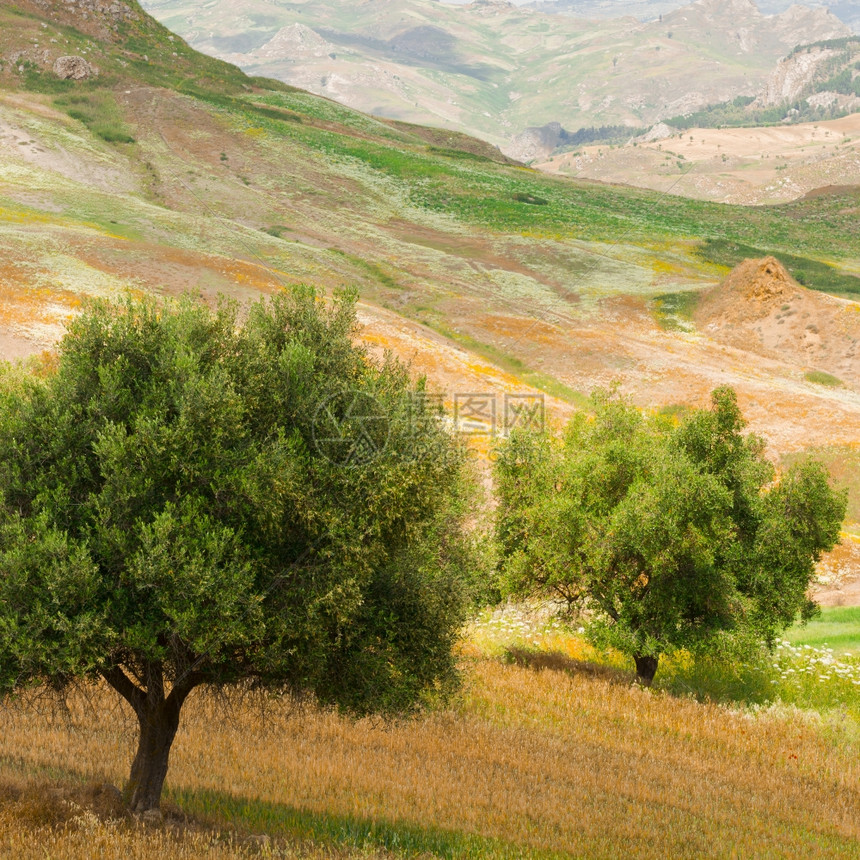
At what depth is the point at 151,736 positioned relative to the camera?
14203mm

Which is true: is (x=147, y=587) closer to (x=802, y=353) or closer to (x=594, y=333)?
(x=594, y=333)

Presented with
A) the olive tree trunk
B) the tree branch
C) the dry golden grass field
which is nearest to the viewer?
the tree branch

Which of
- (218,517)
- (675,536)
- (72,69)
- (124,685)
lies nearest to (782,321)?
(675,536)

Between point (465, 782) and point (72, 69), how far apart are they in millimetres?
132620

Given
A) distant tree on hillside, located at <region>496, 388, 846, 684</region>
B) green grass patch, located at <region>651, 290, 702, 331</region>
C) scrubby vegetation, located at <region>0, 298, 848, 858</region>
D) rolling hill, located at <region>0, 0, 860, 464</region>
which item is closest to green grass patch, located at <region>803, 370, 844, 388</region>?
rolling hill, located at <region>0, 0, 860, 464</region>

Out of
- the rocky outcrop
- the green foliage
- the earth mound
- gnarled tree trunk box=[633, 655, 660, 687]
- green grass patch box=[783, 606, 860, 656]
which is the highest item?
the rocky outcrop

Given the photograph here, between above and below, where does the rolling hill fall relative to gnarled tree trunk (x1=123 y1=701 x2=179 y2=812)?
above

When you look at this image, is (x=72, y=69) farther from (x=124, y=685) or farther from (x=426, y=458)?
(x=124, y=685)

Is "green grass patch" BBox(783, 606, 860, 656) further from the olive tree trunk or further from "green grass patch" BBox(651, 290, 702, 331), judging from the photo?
"green grass patch" BBox(651, 290, 702, 331)

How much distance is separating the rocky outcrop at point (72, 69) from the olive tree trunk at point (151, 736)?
430 feet

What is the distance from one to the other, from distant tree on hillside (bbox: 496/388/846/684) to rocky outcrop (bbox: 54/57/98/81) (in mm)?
121656

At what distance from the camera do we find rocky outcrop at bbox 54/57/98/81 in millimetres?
122812

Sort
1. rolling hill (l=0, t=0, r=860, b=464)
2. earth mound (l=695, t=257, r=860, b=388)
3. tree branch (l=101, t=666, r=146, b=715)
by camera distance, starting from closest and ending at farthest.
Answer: tree branch (l=101, t=666, r=146, b=715), rolling hill (l=0, t=0, r=860, b=464), earth mound (l=695, t=257, r=860, b=388)

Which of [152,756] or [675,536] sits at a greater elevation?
[675,536]
